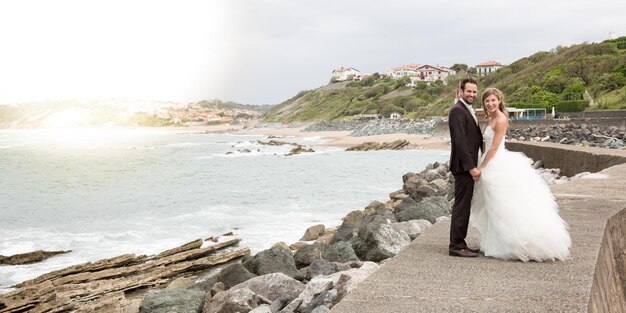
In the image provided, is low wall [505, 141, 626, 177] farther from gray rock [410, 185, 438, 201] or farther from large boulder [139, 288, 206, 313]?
large boulder [139, 288, 206, 313]

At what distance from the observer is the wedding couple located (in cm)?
404

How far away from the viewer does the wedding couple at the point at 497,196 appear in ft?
13.3

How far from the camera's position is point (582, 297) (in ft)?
10.6

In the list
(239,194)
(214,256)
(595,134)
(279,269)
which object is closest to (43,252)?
(214,256)

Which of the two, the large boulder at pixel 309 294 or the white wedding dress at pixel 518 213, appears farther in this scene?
the large boulder at pixel 309 294

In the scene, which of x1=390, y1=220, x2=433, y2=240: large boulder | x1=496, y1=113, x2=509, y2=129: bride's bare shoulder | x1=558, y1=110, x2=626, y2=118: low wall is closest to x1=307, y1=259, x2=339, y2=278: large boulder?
x1=390, y1=220, x2=433, y2=240: large boulder

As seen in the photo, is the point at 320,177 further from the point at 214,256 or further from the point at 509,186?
the point at 509,186

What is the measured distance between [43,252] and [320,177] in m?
16.2

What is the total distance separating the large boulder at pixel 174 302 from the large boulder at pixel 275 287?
0.66m

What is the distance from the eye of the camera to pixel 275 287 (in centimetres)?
620

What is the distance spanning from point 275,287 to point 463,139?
2.96 meters

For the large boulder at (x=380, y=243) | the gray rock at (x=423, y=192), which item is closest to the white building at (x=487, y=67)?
the gray rock at (x=423, y=192)

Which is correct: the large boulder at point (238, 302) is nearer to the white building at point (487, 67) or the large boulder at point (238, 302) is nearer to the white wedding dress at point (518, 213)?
the white wedding dress at point (518, 213)

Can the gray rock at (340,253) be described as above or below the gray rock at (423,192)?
above
